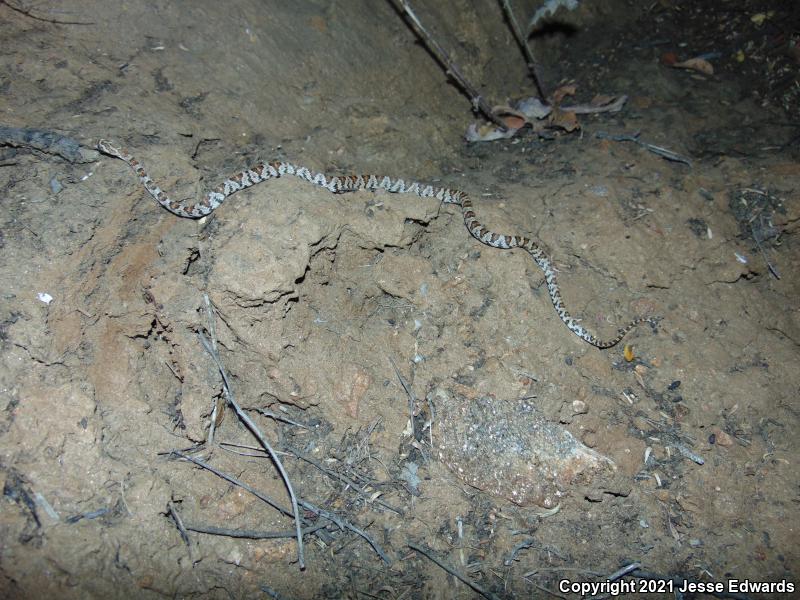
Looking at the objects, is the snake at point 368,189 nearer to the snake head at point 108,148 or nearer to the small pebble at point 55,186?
the snake head at point 108,148

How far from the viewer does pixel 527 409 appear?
5.12 m

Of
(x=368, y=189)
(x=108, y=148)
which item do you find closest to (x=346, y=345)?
(x=368, y=189)

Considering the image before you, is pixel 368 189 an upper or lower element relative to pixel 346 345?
upper

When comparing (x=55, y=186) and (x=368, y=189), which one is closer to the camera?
(x=55, y=186)

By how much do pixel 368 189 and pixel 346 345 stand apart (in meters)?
2.27

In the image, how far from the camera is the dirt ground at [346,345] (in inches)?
171

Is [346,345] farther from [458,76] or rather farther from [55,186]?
[458,76]

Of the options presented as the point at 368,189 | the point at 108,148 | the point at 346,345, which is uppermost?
the point at 108,148

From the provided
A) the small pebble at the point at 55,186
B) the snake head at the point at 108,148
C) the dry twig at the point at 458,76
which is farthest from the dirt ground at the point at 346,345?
the dry twig at the point at 458,76

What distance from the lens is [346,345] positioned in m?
5.41

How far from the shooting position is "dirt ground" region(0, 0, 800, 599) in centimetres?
436

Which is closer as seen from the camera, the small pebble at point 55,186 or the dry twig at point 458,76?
the small pebble at point 55,186

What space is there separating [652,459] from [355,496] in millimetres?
3173

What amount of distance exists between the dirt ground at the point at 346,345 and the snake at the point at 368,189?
0.15m
